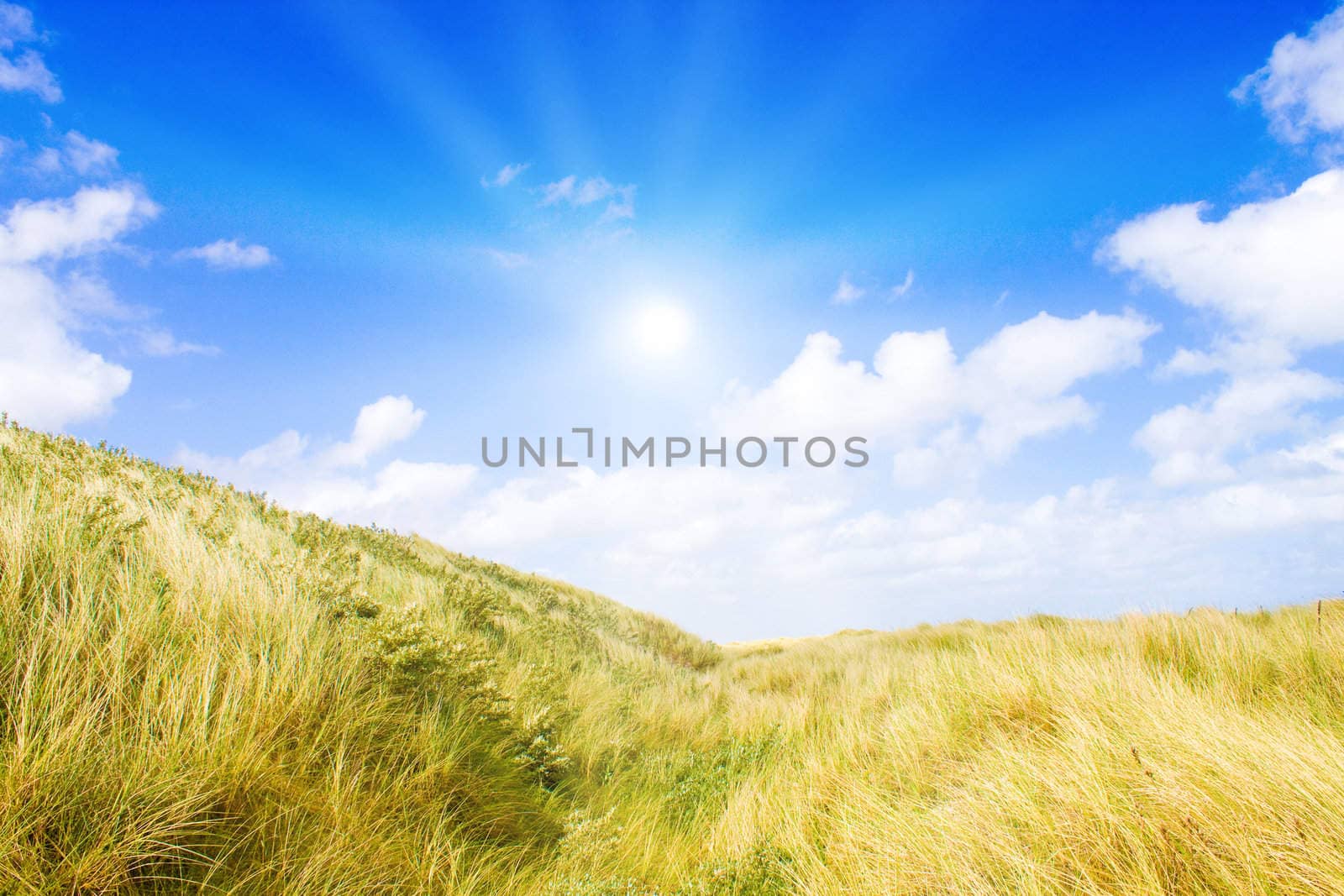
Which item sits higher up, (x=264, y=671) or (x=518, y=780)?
(x=264, y=671)

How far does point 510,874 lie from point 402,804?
626 millimetres

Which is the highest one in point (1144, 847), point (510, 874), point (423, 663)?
point (423, 663)

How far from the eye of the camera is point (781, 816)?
3.38m

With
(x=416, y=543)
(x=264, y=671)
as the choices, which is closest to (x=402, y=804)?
(x=264, y=671)

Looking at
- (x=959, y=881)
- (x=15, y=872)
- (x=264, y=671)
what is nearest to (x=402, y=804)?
(x=264, y=671)

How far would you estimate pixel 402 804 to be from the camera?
103 inches

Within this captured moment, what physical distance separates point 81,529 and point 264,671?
5.56ft

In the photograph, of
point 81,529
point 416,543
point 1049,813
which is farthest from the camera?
point 416,543

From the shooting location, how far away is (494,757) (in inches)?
137

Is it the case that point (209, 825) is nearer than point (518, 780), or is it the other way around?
point (209, 825)

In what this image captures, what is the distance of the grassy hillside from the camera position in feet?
6.20

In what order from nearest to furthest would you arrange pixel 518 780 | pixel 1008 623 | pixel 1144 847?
pixel 1144 847
pixel 518 780
pixel 1008 623

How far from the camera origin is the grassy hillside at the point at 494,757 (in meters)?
1.89

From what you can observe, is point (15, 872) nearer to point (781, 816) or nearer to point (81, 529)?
point (81, 529)
